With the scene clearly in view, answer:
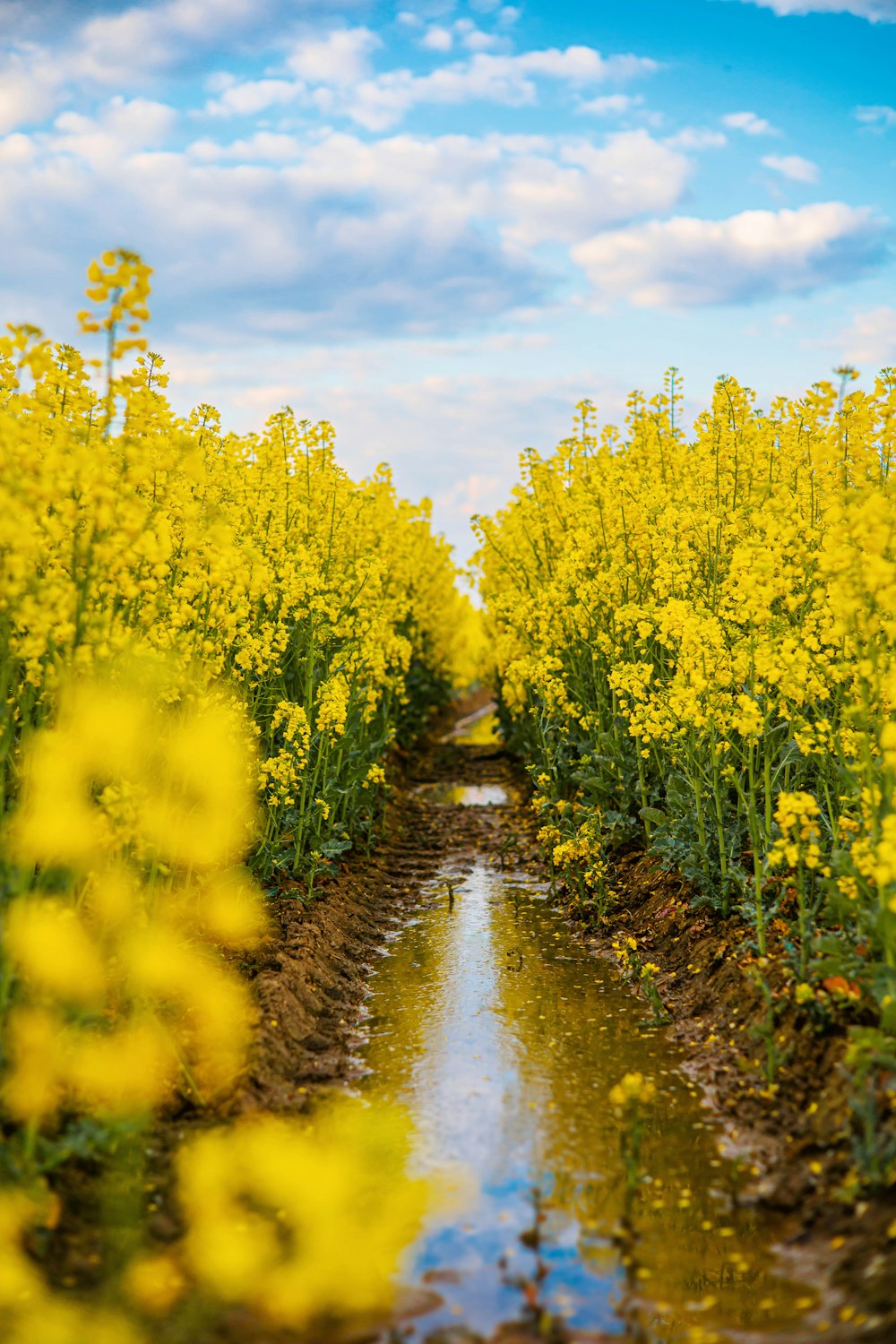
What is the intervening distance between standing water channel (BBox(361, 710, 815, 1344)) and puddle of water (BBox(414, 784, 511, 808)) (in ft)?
24.1

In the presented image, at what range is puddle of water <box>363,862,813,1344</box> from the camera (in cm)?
414

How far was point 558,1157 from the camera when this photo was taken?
5188mm

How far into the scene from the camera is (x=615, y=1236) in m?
4.52

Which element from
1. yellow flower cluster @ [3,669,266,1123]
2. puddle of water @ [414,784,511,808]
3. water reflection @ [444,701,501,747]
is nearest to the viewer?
yellow flower cluster @ [3,669,266,1123]

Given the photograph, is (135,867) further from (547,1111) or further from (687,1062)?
(687,1062)

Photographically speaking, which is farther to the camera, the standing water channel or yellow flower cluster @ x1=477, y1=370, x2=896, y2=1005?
yellow flower cluster @ x1=477, y1=370, x2=896, y2=1005

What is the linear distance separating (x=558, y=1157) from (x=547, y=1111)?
50 centimetres

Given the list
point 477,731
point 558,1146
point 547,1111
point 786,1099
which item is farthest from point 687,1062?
point 477,731

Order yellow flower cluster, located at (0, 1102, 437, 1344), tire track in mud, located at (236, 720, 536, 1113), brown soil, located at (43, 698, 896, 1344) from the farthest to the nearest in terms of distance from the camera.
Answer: tire track in mud, located at (236, 720, 536, 1113) → brown soil, located at (43, 698, 896, 1344) → yellow flower cluster, located at (0, 1102, 437, 1344)

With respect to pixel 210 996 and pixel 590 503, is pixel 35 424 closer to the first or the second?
pixel 210 996

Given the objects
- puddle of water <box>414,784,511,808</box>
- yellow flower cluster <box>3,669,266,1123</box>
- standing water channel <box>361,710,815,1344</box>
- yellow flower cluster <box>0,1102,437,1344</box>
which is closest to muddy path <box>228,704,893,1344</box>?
standing water channel <box>361,710,815,1344</box>

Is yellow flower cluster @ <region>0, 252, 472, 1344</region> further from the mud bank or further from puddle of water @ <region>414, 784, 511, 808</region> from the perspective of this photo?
puddle of water @ <region>414, 784, 511, 808</region>

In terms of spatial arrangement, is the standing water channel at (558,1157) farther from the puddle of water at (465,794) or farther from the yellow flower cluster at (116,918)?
the puddle of water at (465,794)

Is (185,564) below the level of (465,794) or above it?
above
